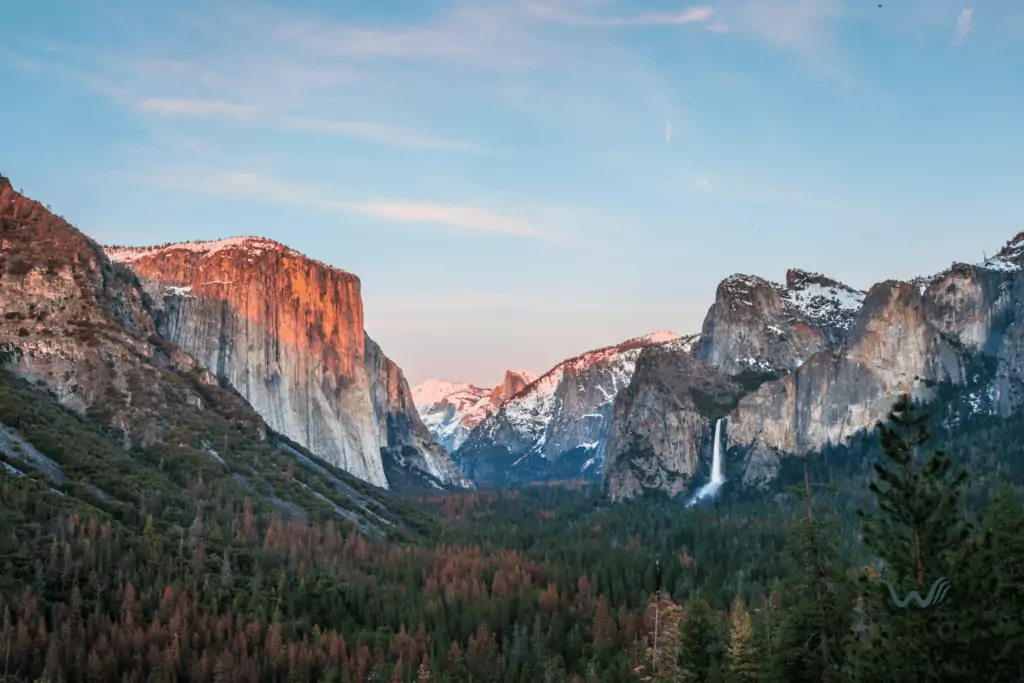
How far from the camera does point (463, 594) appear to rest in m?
158

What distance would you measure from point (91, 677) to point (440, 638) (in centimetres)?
4528

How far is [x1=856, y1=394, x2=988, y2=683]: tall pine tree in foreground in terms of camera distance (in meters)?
38.7

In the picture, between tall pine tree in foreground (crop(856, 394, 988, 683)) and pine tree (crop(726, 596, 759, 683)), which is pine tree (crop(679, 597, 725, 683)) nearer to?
pine tree (crop(726, 596, 759, 683))

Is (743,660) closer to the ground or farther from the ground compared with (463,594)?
farther from the ground

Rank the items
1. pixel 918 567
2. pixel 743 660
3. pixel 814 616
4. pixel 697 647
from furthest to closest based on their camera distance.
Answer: pixel 697 647 → pixel 743 660 → pixel 814 616 → pixel 918 567

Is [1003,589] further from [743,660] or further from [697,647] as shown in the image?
[697,647]

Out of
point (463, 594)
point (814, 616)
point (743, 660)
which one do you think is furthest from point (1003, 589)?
point (463, 594)

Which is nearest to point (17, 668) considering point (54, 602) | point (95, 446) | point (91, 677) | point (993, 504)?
point (91, 677)

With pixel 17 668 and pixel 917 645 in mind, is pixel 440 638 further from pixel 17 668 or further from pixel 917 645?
pixel 917 645

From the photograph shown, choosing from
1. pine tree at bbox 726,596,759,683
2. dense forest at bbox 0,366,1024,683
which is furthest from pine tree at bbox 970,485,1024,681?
pine tree at bbox 726,596,759,683

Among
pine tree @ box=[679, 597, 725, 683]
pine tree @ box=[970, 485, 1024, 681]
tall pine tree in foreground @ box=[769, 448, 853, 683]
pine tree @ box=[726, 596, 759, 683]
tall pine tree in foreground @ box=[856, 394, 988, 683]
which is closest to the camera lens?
tall pine tree in foreground @ box=[856, 394, 988, 683]

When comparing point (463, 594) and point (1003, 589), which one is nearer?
point (1003, 589)

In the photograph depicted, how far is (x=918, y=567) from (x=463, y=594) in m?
124

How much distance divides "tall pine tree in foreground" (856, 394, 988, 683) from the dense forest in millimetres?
95
